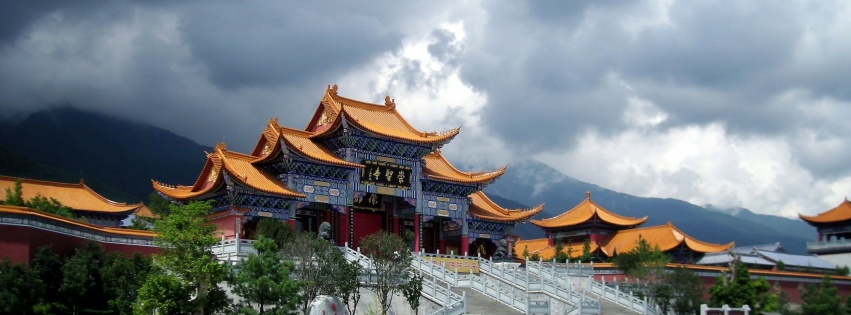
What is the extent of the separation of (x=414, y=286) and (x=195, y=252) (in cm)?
650

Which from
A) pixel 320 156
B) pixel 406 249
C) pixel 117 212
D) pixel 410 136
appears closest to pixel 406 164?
pixel 410 136

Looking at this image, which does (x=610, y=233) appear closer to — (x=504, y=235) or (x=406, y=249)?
(x=504, y=235)

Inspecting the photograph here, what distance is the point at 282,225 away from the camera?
30734mm

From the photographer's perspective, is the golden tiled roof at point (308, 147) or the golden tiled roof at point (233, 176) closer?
the golden tiled roof at point (233, 176)

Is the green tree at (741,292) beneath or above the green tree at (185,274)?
beneath

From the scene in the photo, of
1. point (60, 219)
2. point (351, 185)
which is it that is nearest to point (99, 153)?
point (351, 185)

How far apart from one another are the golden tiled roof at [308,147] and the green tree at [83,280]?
36.5ft

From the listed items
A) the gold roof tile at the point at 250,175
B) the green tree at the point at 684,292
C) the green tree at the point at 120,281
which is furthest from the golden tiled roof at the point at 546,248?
the green tree at the point at 120,281

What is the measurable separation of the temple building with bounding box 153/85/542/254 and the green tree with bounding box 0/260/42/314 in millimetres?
10684

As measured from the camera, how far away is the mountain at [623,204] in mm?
165125

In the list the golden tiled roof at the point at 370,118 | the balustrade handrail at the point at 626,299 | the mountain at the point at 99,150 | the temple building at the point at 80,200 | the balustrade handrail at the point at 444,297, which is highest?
the mountain at the point at 99,150

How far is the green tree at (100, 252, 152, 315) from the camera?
2270cm

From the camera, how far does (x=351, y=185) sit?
35844 mm

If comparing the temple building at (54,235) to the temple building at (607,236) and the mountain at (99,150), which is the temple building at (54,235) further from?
the mountain at (99,150)
